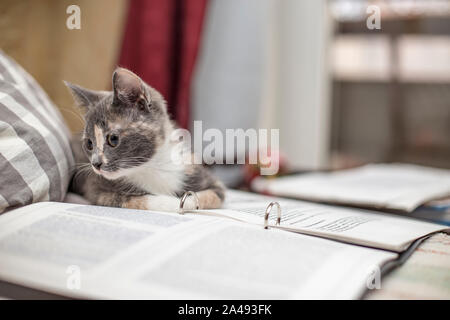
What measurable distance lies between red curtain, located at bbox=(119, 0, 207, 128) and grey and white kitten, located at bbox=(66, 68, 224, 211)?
90 cm

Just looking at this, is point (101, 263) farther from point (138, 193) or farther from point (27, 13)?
point (27, 13)

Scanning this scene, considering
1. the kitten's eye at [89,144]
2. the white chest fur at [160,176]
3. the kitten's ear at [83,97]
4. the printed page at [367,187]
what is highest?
the kitten's ear at [83,97]

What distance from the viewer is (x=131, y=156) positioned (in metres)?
0.90

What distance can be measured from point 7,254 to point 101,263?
0.47 ft

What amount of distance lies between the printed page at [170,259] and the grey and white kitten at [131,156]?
0.19 meters

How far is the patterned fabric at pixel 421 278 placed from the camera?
1.84ft

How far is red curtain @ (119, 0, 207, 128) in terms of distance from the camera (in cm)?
183

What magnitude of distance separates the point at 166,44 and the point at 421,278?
152 centimetres
